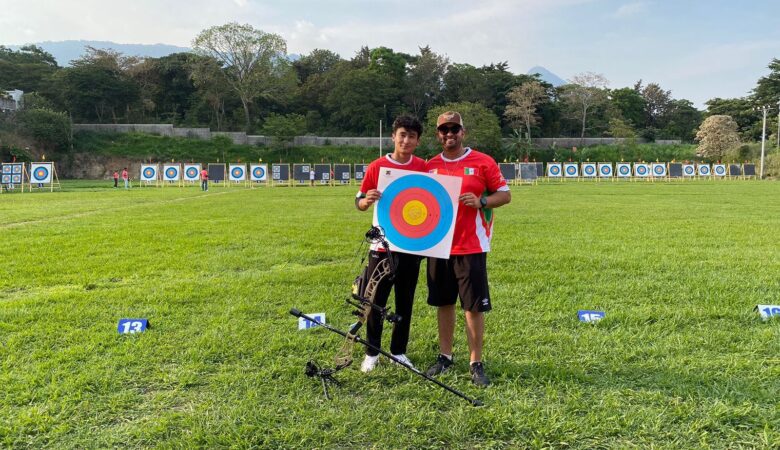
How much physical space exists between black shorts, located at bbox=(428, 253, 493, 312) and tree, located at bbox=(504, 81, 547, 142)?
54916 mm

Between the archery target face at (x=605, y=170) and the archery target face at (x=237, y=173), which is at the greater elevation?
the archery target face at (x=605, y=170)

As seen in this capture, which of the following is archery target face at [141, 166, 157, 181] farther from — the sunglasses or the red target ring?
the sunglasses

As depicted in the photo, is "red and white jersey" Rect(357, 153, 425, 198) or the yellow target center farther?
"red and white jersey" Rect(357, 153, 425, 198)

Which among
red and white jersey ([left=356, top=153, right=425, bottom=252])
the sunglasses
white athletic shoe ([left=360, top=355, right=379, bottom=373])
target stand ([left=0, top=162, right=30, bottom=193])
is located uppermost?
target stand ([left=0, top=162, right=30, bottom=193])

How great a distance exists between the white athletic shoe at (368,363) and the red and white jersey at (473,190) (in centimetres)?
93

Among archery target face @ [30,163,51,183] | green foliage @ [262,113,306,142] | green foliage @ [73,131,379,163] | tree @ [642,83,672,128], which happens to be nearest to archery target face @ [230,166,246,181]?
archery target face @ [30,163,51,183]

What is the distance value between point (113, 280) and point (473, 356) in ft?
14.6

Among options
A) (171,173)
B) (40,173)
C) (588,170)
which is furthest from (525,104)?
(40,173)

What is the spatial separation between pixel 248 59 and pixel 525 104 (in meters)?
33.4

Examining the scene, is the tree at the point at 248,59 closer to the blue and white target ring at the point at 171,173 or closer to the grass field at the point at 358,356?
the blue and white target ring at the point at 171,173

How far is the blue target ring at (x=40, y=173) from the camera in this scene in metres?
24.2

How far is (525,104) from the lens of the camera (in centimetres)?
5525

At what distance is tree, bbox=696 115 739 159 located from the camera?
159ft

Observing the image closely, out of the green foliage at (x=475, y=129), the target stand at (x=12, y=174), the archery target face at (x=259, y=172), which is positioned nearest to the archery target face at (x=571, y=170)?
the green foliage at (x=475, y=129)
